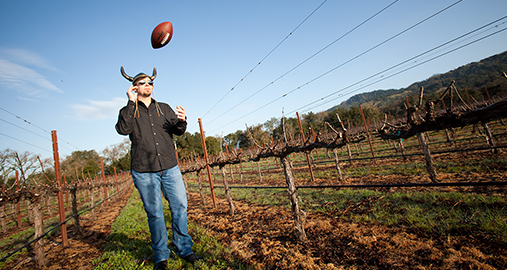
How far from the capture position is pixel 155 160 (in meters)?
2.37

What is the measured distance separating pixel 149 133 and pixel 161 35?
4.42 feet

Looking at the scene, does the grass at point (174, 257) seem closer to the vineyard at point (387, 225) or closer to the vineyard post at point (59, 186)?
the vineyard at point (387, 225)

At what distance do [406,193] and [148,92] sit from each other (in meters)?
6.18

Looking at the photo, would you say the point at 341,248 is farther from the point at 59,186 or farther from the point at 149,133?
the point at 59,186

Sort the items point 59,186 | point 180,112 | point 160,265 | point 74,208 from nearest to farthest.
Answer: point 160,265 → point 180,112 → point 59,186 → point 74,208

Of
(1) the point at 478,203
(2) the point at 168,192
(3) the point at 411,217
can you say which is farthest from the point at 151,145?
(1) the point at 478,203

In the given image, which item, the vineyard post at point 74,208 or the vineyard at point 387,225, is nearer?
the vineyard at point 387,225

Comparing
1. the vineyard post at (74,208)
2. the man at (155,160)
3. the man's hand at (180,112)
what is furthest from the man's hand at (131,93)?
the vineyard post at (74,208)

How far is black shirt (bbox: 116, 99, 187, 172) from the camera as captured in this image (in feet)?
7.51

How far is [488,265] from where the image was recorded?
6.93ft

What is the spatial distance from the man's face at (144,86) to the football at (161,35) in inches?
23.3

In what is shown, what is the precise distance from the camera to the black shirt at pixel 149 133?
7.51ft

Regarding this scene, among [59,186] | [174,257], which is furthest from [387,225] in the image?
[59,186]

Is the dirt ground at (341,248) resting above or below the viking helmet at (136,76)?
below
